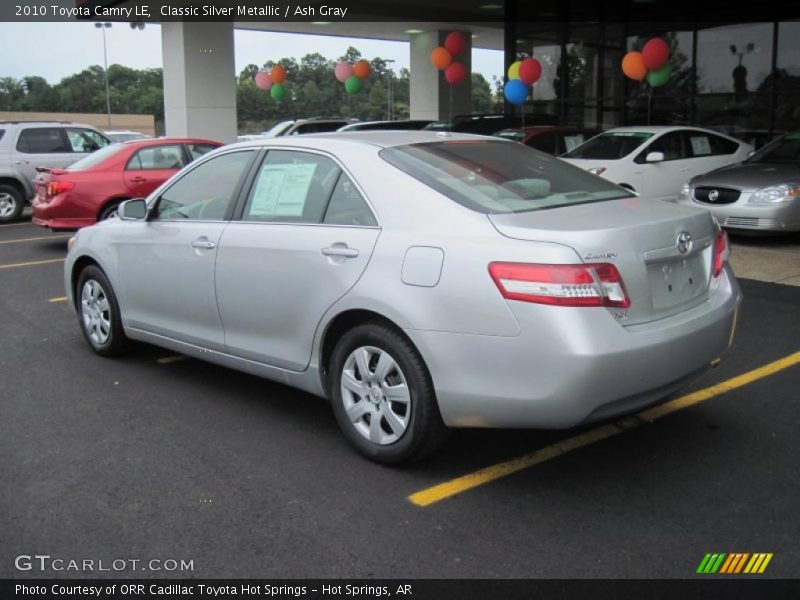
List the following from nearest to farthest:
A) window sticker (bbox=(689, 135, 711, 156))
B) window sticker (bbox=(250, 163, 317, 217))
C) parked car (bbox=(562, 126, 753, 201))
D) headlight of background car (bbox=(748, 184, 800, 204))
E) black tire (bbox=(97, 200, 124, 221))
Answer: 1. window sticker (bbox=(250, 163, 317, 217))
2. headlight of background car (bbox=(748, 184, 800, 204))
3. black tire (bbox=(97, 200, 124, 221))
4. parked car (bbox=(562, 126, 753, 201))
5. window sticker (bbox=(689, 135, 711, 156))

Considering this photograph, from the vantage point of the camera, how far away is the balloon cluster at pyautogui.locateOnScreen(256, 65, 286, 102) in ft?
80.0

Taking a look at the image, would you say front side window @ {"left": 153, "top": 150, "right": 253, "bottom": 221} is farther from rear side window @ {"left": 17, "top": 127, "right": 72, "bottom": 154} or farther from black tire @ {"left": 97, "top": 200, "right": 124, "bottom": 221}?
rear side window @ {"left": 17, "top": 127, "right": 72, "bottom": 154}

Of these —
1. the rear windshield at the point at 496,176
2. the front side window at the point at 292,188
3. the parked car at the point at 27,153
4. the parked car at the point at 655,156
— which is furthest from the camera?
the parked car at the point at 27,153

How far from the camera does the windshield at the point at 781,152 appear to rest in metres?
11.1

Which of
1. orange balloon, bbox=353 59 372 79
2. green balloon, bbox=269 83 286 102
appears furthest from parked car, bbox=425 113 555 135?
green balloon, bbox=269 83 286 102

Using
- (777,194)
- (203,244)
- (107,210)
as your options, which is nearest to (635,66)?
(777,194)

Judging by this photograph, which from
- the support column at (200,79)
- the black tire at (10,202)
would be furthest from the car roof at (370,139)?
the support column at (200,79)

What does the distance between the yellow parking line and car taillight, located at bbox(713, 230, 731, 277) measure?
90 centimetres

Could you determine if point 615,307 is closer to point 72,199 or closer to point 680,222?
point 680,222

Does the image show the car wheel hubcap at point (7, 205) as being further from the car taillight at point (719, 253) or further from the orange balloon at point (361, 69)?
the car taillight at point (719, 253)

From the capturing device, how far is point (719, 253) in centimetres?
420

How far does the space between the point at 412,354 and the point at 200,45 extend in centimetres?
1798

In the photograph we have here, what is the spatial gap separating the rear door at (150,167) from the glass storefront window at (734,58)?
1221 cm
